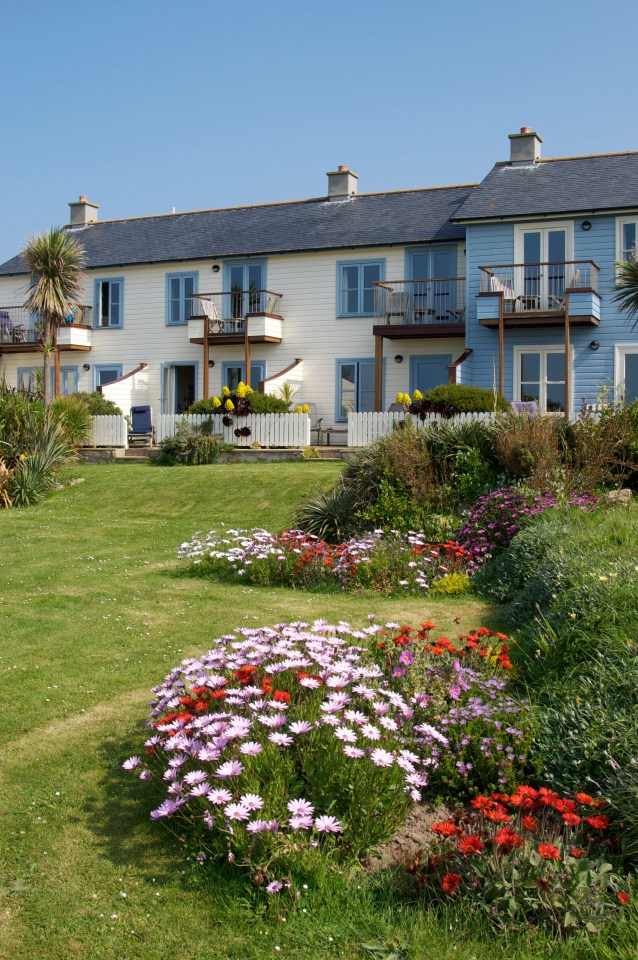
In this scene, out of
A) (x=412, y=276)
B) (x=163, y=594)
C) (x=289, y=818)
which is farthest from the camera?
(x=412, y=276)

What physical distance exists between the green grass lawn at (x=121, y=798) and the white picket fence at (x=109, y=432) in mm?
13104

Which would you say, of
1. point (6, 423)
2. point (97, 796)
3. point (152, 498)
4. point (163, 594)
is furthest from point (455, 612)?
point (6, 423)

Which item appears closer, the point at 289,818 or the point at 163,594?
the point at 289,818

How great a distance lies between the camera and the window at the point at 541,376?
2520 cm

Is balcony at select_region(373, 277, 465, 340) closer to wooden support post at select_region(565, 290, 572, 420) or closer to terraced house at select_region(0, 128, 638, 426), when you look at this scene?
terraced house at select_region(0, 128, 638, 426)

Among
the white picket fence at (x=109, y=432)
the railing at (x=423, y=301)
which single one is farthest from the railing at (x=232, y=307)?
the white picket fence at (x=109, y=432)

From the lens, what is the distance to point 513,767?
438cm

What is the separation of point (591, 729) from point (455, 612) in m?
3.90

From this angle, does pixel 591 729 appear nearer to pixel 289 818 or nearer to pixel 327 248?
pixel 289 818

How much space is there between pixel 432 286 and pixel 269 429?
25.2ft

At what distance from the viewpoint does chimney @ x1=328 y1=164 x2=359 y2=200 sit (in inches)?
1217

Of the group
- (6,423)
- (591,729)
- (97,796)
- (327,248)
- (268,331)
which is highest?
(327,248)

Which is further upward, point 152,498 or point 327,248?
point 327,248

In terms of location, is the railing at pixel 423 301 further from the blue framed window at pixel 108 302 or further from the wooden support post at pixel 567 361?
the blue framed window at pixel 108 302
